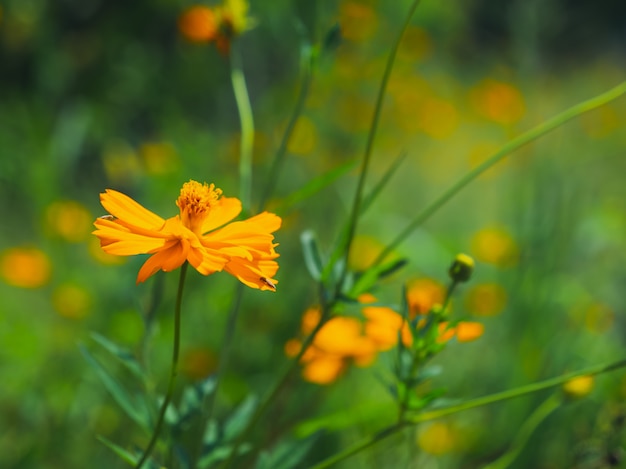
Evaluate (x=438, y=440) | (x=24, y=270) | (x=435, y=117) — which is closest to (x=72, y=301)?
(x=24, y=270)

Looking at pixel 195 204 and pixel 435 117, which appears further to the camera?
pixel 435 117

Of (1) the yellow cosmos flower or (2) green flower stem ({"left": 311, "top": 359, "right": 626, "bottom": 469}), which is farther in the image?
(2) green flower stem ({"left": 311, "top": 359, "right": 626, "bottom": 469})

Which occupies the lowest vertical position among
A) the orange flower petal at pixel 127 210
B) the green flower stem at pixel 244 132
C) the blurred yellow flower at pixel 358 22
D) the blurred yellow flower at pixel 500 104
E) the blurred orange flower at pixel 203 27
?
the orange flower petal at pixel 127 210

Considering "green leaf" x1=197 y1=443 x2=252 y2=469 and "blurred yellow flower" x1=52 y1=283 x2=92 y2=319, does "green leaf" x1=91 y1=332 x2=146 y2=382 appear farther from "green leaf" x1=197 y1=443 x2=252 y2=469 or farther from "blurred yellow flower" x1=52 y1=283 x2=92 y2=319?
"blurred yellow flower" x1=52 y1=283 x2=92 y2=319

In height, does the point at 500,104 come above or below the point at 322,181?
above

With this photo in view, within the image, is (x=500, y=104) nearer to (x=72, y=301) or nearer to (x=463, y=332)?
(x=72, y=301)

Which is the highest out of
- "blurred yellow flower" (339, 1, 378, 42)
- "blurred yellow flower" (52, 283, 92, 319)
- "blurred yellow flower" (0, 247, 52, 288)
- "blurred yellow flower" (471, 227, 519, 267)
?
"blurred yellow flower" (339, 1, 378, 42)

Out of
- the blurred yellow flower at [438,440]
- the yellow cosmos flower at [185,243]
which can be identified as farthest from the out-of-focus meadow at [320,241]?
the yellow cosmos flower at [185,243]

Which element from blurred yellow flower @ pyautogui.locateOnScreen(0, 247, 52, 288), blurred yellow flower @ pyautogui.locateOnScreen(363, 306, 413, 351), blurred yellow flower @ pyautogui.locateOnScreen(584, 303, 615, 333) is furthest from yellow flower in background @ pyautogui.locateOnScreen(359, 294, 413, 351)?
blurred yellow flower @ pyautogui.locateOnScreen(0, 247, 52, 288)

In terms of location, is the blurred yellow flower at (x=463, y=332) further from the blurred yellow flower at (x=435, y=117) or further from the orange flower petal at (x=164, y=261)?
the blurred yellow flower at (x=435, y=117)
